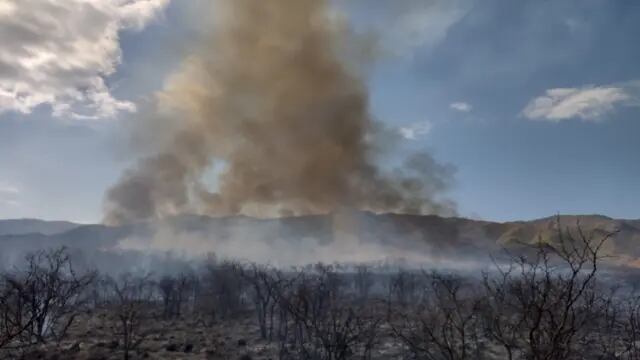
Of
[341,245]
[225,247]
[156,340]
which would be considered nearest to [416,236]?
[341,245]

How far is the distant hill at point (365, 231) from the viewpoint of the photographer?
102562mm

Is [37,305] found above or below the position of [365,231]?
below

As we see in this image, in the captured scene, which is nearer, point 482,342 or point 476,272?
point 482,342

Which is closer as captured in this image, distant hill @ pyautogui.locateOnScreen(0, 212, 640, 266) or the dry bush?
the dry bush

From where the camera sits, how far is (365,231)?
108m

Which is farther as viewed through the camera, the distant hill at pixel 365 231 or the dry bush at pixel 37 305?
the distant hill at pixel 365 231

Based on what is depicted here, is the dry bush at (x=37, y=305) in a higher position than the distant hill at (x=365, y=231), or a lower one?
lower

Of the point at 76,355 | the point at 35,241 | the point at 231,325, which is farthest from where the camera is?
the point at 35,241

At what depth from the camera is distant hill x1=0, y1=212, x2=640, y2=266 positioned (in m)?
103

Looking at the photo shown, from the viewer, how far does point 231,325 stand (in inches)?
1350

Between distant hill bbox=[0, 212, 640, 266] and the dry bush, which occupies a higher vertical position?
distant hill bbox=[0, 212, 640, 266]

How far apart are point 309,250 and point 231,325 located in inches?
2632

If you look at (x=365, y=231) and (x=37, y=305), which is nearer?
(x=37, y=305)

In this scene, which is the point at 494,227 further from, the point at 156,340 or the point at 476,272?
the point at 156,340
